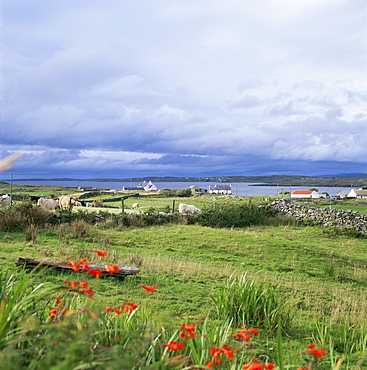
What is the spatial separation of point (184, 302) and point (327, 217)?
2394 centimetres

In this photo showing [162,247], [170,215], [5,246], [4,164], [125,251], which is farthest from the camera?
[170,215]

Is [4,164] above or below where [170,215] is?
above

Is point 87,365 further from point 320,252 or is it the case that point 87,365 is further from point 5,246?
point 320,252

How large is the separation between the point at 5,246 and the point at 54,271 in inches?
174

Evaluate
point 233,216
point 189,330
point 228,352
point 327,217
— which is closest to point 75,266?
point 189,330

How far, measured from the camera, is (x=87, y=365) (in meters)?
2.17

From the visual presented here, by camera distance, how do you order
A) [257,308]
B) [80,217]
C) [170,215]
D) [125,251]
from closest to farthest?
[257,308]
[125,251]
[80,217]
[170,215]

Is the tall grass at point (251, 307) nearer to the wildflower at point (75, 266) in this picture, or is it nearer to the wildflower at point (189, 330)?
the wildflower at point (189, 330)

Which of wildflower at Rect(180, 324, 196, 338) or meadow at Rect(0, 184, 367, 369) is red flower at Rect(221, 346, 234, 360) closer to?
meadow at Rect(0, 184, 367, 369)

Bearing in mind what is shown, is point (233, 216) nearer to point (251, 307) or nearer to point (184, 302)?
point (184, 302)

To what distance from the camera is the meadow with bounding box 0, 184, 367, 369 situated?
2537 mm

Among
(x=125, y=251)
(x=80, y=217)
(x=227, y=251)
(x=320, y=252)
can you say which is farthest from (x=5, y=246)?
(x=320, y=252)

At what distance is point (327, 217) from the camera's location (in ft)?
91.5

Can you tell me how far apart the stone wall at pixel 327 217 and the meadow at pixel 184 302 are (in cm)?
393
